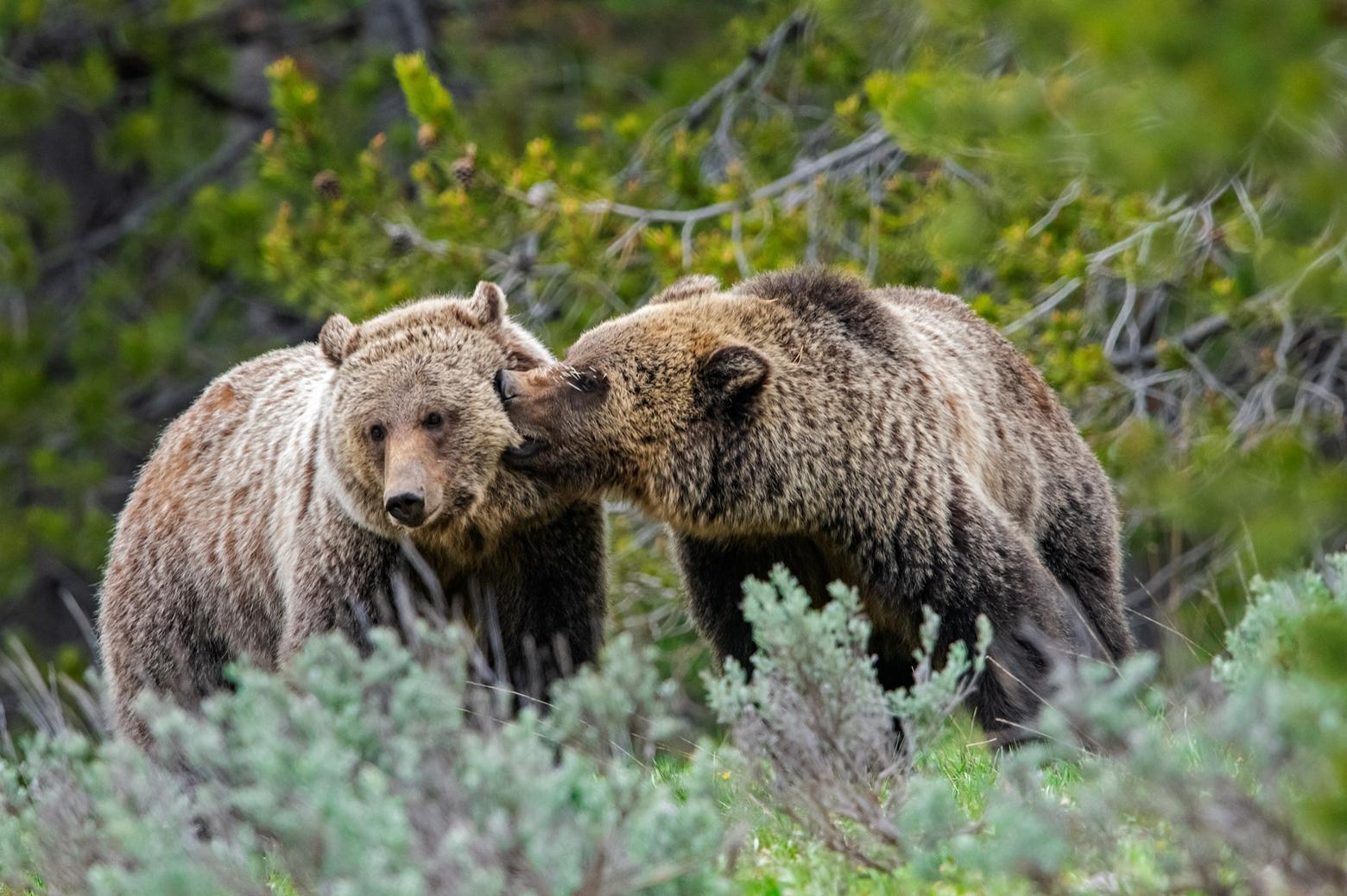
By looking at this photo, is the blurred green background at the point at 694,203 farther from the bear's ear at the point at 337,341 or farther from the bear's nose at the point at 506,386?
the bear's ear at the point at 337,341

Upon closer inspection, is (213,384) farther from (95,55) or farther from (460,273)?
(95,55)

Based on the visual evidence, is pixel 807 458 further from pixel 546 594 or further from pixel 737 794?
pixel 737 794

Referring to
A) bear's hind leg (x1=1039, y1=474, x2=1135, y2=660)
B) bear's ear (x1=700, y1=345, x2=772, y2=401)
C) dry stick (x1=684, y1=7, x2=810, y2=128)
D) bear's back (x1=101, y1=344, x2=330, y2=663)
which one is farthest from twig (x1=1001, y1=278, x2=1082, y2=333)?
bear's back (x1=101, y1=344, x2=330, y2=663)

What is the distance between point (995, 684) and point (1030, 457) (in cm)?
117

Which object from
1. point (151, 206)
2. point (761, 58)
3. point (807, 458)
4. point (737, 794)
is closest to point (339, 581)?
point (807, 458)

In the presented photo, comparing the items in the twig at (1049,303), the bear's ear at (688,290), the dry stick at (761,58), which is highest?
the dry stick at (761,58)

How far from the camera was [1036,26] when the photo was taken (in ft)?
10.0

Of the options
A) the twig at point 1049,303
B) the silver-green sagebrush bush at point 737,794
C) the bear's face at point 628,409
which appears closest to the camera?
the silver-green sagebrush bush at point 737,794

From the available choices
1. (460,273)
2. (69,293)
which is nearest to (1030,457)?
(460,273)

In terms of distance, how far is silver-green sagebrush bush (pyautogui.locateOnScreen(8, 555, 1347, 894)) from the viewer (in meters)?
2.98

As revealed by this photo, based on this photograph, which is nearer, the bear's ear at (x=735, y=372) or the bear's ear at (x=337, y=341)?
the bear's ear at (x=735, y=372)

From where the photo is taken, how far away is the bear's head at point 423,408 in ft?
17.3

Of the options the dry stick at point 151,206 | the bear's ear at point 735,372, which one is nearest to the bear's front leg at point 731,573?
the bear's ear at point 735,372

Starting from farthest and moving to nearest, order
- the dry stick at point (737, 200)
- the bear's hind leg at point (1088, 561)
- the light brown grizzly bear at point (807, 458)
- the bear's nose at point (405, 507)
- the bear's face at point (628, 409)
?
1. the dry stick at point (737, 200)
2. the bear's hind leg at point (1088, 561)
3. the bear's face at point (628, 409)
4. the light brown grizzly bear at point (807, 458)
5. the bear's nose at point (405, 507)
